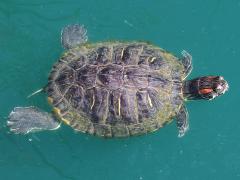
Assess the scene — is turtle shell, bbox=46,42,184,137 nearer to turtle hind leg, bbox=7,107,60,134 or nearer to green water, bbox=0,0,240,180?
turtle hind leg, bbox=7,107,60,134

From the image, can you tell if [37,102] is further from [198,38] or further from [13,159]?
[198,38]

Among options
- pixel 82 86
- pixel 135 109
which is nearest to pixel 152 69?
pixel 135 109

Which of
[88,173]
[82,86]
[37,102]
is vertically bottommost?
[88,173]

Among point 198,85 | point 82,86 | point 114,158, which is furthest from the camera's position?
point 114,158

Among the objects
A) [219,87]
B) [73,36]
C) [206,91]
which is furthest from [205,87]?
[73,36]

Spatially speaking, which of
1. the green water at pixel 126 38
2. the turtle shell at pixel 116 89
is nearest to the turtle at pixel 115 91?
the turtle shell at pixel 116 89

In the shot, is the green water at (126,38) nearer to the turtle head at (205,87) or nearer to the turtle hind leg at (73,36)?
the turtle hind leg at (73,36)

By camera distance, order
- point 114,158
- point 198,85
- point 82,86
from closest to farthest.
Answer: point 82,86 < point 198,85 < point 114,158

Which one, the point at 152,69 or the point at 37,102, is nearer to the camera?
the point at 152,69

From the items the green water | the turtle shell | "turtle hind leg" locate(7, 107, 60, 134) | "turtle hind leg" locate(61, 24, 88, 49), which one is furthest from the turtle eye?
"turtle hind leg" locate(7, 107, 60, 134)
